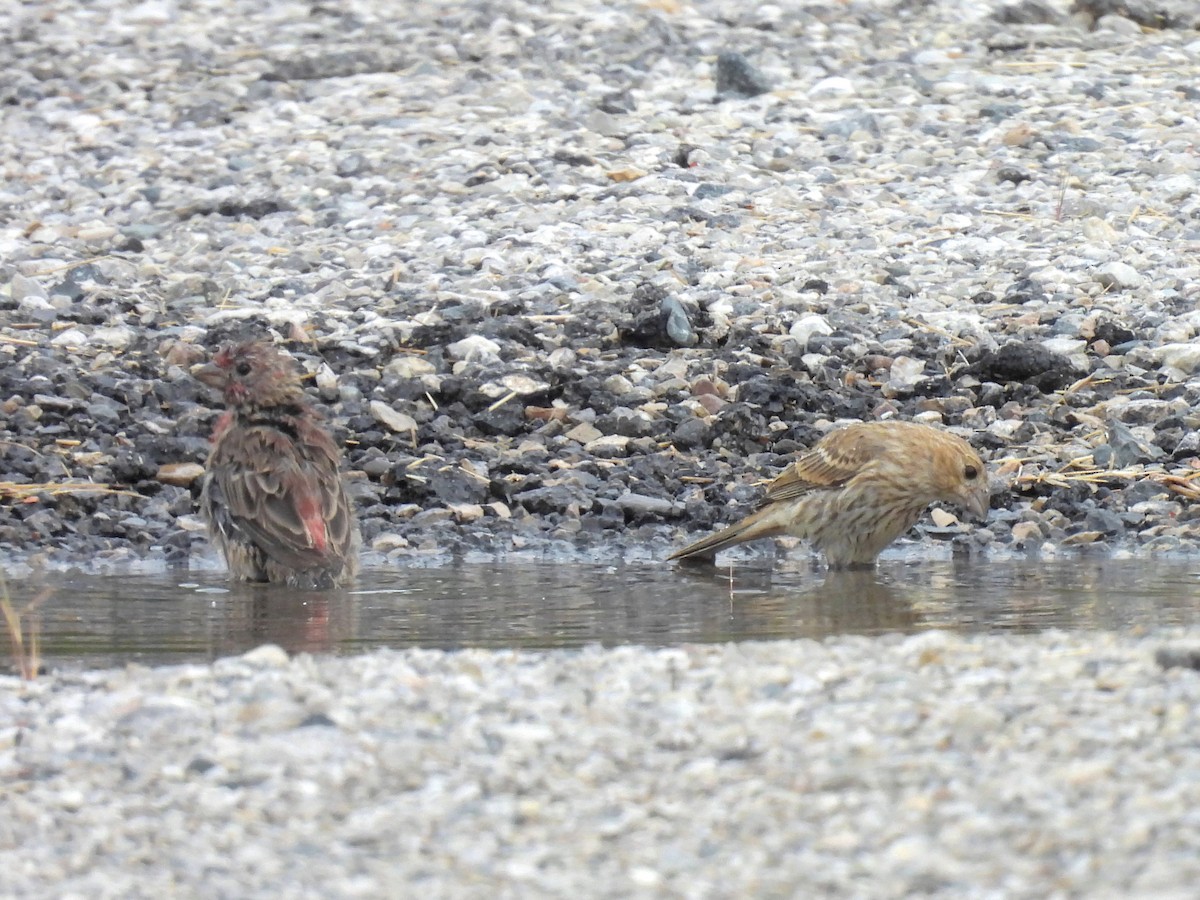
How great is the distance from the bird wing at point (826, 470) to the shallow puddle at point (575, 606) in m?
0.39

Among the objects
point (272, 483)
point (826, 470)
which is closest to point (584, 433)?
point (826, 470)

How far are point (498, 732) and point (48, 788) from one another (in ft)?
3.44

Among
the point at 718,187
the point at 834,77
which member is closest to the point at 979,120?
the point at 834,77

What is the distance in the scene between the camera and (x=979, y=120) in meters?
15.0

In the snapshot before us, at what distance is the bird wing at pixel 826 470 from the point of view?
9445 mm

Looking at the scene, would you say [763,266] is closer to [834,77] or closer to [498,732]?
[834,77]

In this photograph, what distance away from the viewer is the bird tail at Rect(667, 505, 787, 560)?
9.29 m

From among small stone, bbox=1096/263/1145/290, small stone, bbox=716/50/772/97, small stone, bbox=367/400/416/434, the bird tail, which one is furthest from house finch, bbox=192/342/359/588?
small stone, bbox=716/50/772/97

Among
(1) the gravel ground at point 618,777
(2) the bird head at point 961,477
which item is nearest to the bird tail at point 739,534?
(2) the bird head at point 961,477

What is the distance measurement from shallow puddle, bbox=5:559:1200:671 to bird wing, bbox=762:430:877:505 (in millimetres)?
389

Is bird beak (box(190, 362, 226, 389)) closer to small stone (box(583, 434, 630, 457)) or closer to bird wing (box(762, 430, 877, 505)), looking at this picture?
small stone (box(583, 434, 630, 457))

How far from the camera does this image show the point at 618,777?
461 centimetres

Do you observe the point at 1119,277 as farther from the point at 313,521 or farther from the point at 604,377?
the point at 313,521

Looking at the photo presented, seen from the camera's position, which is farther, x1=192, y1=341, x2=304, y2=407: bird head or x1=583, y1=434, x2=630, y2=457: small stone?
x1=583, y1=434, x2=630, y2=457: small stone
